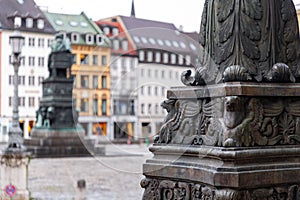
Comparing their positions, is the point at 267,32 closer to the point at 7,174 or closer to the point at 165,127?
the point at 165,127

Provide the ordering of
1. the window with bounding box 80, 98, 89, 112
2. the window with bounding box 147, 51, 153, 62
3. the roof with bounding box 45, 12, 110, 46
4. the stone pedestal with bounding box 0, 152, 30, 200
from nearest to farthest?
the window with bounding box 147, 51, 153, 62
the window with bounding box 80, 98, 89, 112
the stone pedestal with bounding box 0, 152, 30, 200
the roof with bounding box 45, 12, 110, 46

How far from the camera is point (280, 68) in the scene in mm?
5098

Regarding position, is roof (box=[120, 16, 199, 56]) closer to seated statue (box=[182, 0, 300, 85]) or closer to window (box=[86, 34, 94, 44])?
seated statue (box=[182, 0, 300, 85])

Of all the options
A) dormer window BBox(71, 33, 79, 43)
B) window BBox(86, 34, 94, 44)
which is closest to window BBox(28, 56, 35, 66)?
dormer window BBox(71, 33, 79, 43)

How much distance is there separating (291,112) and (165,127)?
3.12ft

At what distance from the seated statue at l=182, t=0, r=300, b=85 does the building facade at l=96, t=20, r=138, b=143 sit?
483 millimetres

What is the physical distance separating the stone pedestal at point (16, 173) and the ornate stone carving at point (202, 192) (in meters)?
9.56

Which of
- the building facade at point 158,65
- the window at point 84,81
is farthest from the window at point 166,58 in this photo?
the window at point 84,81

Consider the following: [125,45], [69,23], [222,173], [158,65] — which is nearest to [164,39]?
[158,65]

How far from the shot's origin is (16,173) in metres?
14.8

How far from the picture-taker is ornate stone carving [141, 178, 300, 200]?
466cm

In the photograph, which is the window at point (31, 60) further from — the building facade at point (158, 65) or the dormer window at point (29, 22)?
the building facade at point (158, 65)

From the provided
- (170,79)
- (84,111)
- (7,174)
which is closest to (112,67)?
(170,79)

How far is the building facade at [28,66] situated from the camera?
219ft
